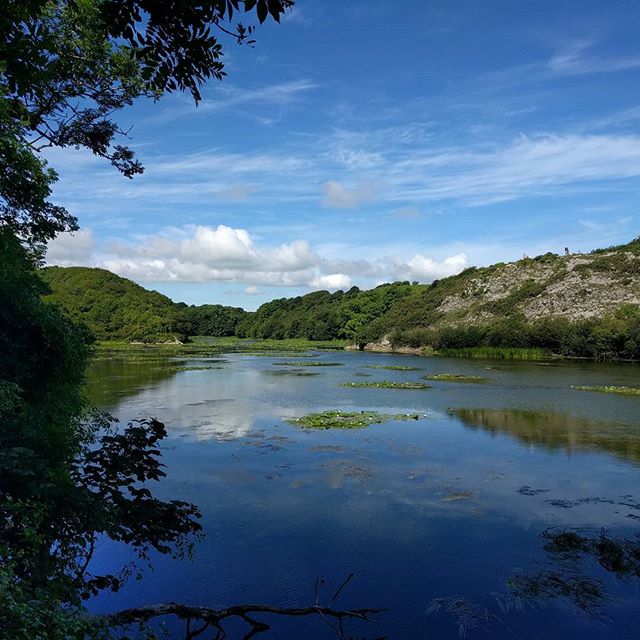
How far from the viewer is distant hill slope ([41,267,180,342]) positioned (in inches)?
5915

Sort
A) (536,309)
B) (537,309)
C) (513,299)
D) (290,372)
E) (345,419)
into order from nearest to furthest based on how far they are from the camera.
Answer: (345,419) < (290,372) < (537,309) < (536,309) < (513,299)

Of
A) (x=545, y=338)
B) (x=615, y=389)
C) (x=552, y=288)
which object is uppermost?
(x=552, y=288)

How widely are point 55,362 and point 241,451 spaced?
12.3 metres

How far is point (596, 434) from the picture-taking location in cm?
2634

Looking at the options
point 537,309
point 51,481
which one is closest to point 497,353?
point 537,309

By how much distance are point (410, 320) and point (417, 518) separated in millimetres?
103744

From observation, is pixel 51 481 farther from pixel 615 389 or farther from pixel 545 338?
pixel 545 338

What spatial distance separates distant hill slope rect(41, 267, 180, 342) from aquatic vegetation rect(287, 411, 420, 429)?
122m

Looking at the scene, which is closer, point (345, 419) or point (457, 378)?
point (345, 419)

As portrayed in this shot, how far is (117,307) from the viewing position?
162 meters

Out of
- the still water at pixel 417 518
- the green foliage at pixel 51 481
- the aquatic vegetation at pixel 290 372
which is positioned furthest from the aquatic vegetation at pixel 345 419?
the aquatic vegetation at pixel 290 372

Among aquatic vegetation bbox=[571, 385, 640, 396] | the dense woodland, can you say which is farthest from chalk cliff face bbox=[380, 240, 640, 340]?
aquatic vegetation bbox=[571, 385, 640, 396]

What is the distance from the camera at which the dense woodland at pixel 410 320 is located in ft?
264

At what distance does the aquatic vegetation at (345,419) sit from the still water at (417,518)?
856 mm
